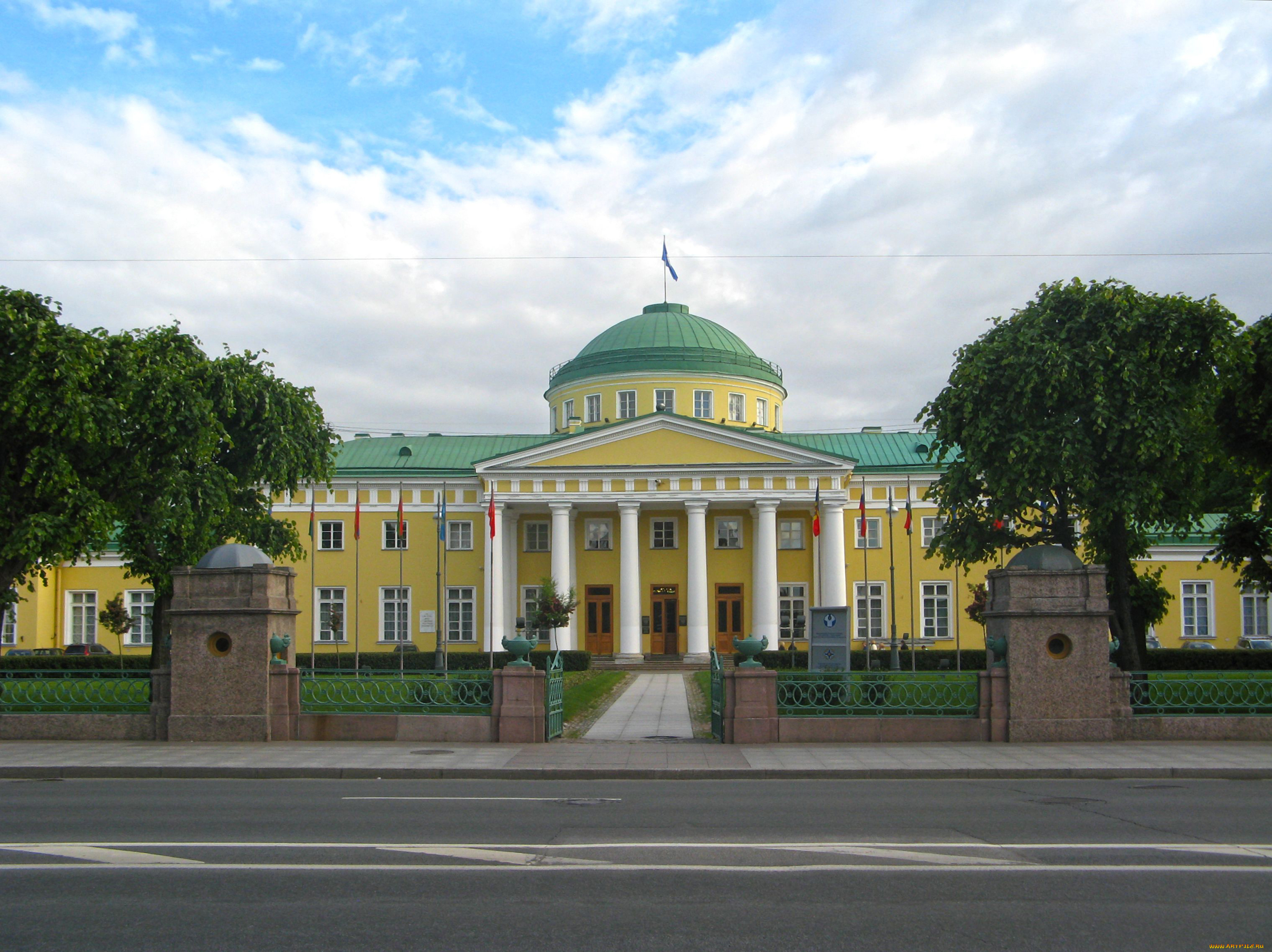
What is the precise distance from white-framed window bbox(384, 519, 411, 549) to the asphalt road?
41043mm

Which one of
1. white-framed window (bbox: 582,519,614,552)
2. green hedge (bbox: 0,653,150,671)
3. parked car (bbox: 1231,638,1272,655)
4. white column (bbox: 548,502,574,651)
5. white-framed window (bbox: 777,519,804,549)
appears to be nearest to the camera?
green hedge (bbox: 0,653,150,671)

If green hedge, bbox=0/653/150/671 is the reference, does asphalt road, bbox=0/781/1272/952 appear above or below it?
above

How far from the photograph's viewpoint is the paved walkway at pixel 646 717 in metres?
20.4

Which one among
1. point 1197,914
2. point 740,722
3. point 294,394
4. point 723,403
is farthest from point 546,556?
point 1197,914

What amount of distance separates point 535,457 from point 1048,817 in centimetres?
4147

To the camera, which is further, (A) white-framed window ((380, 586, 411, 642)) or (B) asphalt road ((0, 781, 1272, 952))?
(A) white-framed window ((380, 586, 411, 642))

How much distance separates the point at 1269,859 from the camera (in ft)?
29.3

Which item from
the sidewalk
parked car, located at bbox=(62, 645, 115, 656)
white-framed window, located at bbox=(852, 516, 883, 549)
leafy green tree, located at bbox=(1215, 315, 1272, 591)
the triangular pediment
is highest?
the triangular pediment

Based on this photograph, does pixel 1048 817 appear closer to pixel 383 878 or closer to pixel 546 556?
pixel 383 878

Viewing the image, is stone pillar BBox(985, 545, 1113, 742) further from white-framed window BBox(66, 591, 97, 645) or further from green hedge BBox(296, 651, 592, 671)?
white-framed window BBox(66, 591, 97, 645)

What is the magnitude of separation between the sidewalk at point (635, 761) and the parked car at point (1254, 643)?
3775cm

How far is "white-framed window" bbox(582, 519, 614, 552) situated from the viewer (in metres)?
54.6

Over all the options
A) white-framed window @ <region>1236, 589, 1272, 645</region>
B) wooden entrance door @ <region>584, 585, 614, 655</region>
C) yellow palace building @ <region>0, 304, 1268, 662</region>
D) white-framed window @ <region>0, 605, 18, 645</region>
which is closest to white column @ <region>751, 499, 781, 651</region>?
yellow palace building @ <region>0, 304, 1268, 662</region>

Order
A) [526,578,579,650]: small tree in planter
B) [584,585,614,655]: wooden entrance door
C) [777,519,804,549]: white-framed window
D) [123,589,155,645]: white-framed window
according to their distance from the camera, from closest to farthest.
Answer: [526,578,579,650]: small tree in planter → [584,585,614,655]: wooden entrance door → [777,519,804,549]: white-framed window → [123,589,155,645]: white-framed window
